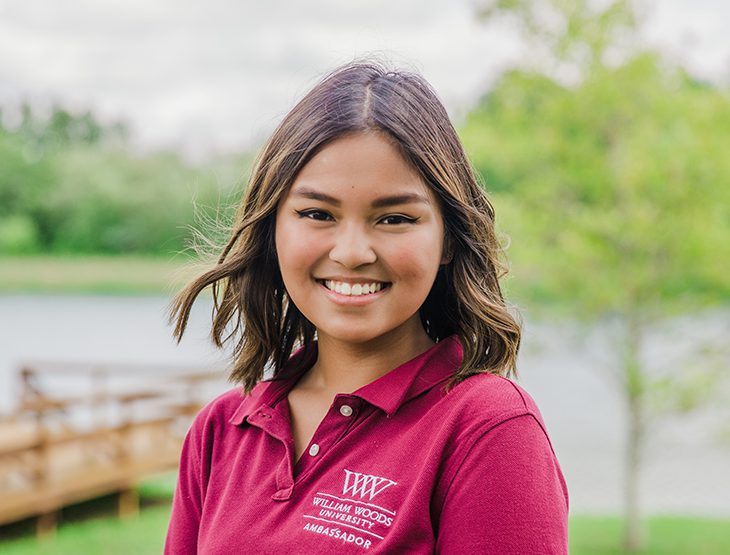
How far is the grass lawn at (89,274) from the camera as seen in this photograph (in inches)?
805

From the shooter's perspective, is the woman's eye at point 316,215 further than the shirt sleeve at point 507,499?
Yes

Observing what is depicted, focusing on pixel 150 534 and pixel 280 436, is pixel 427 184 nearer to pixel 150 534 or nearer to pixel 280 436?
pixel 280 436

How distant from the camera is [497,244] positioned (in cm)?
159

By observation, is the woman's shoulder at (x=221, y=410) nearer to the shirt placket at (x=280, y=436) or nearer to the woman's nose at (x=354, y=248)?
the shirt placket at (x=280, y=436)

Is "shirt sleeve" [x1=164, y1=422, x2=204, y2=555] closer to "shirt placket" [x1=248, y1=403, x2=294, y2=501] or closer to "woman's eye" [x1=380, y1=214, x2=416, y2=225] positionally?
"shirt placket" [x1=248, y1=403, x2=294, y2=501]

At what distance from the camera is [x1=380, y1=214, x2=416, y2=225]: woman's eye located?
4.59 ft

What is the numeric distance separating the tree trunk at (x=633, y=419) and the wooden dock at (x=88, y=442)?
11.4 ft

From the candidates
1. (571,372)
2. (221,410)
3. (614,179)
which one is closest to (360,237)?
(221,410)

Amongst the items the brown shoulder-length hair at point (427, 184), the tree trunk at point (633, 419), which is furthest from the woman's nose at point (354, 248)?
the tree trunk at point (633, 419)

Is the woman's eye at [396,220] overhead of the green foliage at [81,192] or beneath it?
beneath

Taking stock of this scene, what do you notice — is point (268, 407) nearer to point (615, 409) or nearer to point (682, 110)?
point (682, 110)

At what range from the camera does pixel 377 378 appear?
60.8 inches

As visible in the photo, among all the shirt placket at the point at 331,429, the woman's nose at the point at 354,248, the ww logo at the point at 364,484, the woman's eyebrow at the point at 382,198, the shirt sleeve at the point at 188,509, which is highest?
the woman's eyebrow at the point at 382,198

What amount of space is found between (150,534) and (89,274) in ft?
43.1
